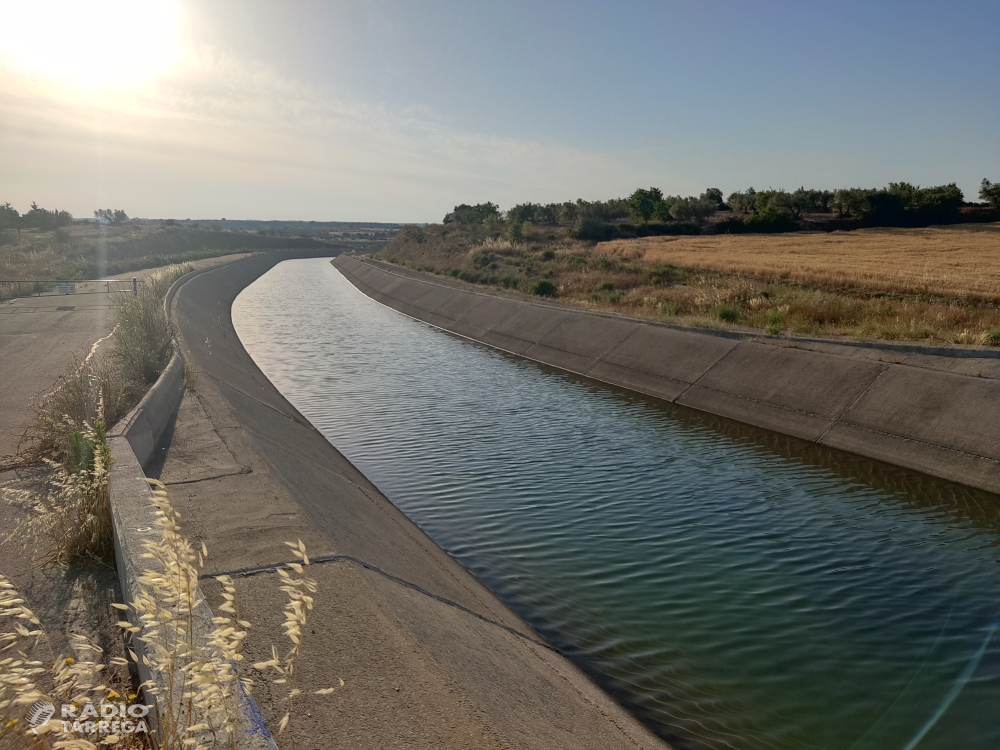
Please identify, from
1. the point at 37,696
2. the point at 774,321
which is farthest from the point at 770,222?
the point at 37,696

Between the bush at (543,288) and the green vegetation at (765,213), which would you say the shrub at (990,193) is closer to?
the green vegetation at (765,213)

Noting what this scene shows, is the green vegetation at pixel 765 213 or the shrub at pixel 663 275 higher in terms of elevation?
the green vegetation at pixel 765 213

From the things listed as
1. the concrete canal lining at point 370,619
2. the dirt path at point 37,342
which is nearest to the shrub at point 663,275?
the dirt path at point 37,342

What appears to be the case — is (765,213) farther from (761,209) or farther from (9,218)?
(9,218)

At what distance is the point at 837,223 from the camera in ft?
253

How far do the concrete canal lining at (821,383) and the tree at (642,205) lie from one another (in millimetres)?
65989

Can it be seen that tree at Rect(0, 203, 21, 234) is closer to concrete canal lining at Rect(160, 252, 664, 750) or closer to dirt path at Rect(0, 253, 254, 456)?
dirt path at Rect(0, 253, 254, 456)

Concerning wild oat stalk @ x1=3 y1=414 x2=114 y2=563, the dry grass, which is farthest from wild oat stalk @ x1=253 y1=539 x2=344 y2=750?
wild oat stalk @ x1=3 y1=414 x2=114 y2=563

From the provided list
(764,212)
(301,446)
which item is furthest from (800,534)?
(764,212)

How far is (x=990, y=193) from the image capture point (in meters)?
75.4

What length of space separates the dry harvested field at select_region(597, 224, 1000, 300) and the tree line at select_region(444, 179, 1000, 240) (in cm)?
801

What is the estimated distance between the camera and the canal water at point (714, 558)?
6.47 m

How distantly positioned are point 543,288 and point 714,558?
1192 inches

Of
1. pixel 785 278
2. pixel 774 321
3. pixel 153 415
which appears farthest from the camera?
pixel 785 278
